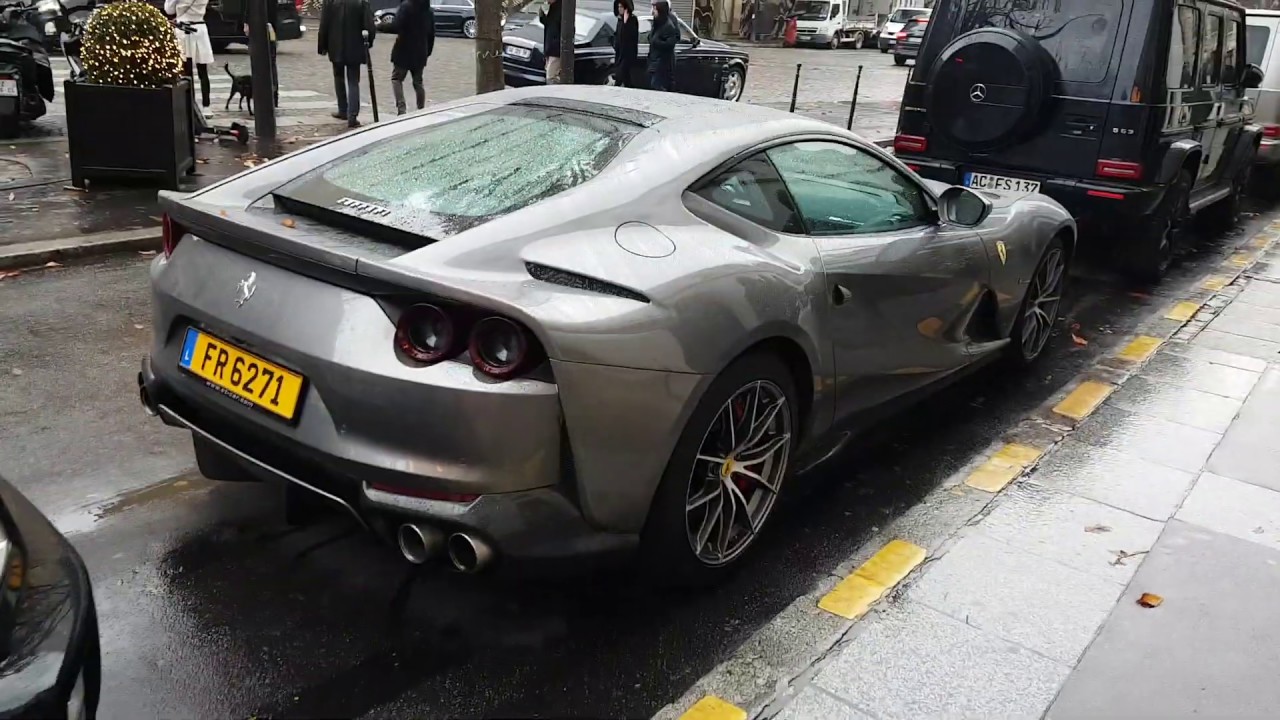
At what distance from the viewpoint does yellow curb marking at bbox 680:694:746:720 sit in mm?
2771

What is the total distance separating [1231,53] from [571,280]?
840 centimetres

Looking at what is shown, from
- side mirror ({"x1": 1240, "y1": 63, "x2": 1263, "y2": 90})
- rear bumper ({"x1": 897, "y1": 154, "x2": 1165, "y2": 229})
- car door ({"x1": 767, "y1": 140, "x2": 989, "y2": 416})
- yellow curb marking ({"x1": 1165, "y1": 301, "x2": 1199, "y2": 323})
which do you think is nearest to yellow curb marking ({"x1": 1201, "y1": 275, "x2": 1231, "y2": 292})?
yellow curb marking ({"x1": 1165, "y1": 301, "x2": 1199, "y2": 323})

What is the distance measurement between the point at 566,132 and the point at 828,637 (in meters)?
1.84

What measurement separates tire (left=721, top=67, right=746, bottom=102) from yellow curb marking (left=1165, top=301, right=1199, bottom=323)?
39.6ft

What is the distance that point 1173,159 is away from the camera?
7.54 meters

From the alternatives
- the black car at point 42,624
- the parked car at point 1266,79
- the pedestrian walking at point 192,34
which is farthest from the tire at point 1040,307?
the pedestrian walking at point 192,34

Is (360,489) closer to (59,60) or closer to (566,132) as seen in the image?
(566,132)

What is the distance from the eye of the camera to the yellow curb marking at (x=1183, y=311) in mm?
7328

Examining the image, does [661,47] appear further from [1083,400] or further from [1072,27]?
[1083,400]

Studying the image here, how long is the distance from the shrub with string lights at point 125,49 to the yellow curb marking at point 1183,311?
7588mm

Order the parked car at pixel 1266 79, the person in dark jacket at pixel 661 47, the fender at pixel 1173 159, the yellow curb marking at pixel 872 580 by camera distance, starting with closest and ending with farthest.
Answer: the yellow curb marking at pixel 872 580
the fender at pixel 1173 159
the parked car at pixel 1266 79
the person in dark jacket at pixel 661 47

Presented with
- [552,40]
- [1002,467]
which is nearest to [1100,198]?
[1002,467]

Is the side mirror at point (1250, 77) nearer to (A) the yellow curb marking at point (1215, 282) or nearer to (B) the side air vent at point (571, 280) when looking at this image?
(A) the yellow curb marking at point (1215, 282)

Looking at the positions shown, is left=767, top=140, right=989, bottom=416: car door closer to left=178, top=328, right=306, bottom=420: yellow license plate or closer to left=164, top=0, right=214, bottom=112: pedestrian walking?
left=178, top=328, right=306, bottom=420: yellow license plate
